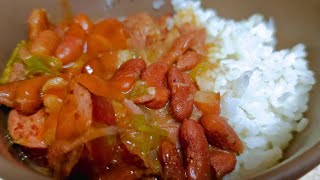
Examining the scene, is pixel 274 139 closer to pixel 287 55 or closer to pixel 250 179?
pixel 287 55

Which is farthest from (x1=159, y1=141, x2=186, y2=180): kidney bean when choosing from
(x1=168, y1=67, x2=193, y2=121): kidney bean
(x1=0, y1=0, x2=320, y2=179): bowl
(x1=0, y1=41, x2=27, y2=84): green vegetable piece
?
(x1=0, y1=41, x2=27, y2=84): green vegetable piece

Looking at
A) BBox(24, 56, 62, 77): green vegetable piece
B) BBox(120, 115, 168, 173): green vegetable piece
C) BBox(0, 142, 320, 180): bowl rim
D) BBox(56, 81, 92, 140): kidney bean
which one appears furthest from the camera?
BBox(24, 56, 62, 77): green vegetable piece

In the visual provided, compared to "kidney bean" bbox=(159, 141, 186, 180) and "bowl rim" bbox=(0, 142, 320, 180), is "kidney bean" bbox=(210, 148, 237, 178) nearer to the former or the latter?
"kidney bean" bbox=(159, 141, 186, 180)

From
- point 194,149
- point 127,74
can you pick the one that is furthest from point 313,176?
point 127,74

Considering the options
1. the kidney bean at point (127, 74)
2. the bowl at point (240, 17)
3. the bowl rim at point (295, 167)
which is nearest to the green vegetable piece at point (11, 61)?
the bowl at point (240, 17)

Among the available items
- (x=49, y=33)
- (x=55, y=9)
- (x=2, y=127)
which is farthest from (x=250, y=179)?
(x=55, y=9)
